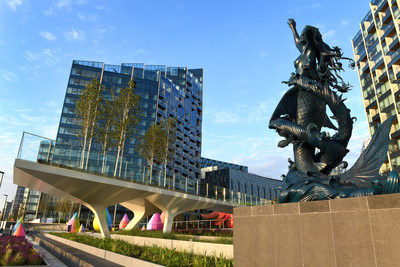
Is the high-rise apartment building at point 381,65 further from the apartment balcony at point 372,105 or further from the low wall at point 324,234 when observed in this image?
the low wall at point 324,234

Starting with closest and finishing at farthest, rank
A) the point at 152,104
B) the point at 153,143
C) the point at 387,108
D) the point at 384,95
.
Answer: the point at 153,143 → the point at 387,108 → the point at 384,95 → the point at 152,104

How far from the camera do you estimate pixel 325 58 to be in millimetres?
9109

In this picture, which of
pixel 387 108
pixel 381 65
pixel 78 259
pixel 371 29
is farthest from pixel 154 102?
pixel 78 259

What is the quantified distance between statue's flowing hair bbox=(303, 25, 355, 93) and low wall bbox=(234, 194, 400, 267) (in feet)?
17.4

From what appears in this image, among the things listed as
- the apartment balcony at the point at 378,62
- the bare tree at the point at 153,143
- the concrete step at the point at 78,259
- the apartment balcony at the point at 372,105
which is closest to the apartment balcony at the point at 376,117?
the apartment balcony at the point at 372,105

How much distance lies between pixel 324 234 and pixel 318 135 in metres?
Result: 3.60

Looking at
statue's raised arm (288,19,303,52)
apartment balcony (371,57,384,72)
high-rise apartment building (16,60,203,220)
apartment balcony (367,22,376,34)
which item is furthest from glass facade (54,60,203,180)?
statue's raised arm (288,19,303,52)

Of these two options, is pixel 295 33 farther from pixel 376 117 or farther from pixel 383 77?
pixel 376 117

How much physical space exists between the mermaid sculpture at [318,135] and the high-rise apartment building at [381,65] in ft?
113

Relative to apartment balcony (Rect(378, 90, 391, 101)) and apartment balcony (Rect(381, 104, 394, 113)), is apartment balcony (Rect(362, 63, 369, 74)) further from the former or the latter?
apartment balcony (Rect(381, 104, 394, 113))

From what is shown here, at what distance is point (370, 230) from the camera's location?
4402 millimetres

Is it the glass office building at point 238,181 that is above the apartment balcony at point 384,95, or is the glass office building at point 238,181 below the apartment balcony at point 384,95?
below

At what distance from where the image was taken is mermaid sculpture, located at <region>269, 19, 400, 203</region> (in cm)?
654

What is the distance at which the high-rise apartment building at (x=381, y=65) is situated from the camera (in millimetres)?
37094
